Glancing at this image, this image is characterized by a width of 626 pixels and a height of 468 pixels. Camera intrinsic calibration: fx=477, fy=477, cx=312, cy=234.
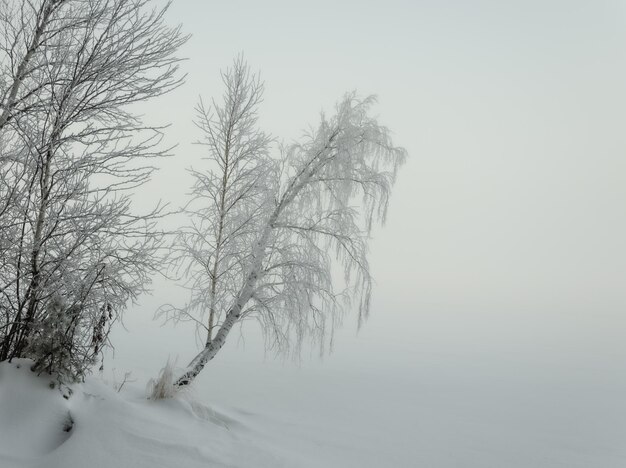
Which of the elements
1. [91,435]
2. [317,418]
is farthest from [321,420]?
[91,435]

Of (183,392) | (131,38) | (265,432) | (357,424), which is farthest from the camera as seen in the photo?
(357,424)

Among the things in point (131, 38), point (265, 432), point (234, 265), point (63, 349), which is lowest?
point (265, 432)

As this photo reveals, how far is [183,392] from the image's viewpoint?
7133 millimetres

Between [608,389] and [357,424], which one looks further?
[608,389]

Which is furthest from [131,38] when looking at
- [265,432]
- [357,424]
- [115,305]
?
[357,424]

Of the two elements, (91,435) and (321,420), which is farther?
(321,420)

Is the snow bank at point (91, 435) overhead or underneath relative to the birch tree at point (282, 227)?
underneath

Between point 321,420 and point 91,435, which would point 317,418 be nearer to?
point 321,420

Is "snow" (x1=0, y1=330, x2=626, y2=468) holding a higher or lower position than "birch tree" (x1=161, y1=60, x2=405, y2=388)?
lower

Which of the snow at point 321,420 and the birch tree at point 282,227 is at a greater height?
the birch tree at point 282,227

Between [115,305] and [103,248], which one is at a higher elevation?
[103,248]

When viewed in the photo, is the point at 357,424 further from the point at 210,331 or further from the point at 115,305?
the point at 115,305

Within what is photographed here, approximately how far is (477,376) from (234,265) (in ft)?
55.2

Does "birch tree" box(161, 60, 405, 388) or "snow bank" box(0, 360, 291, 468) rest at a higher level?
"birch tree" box(161, 60, 405, 388)
